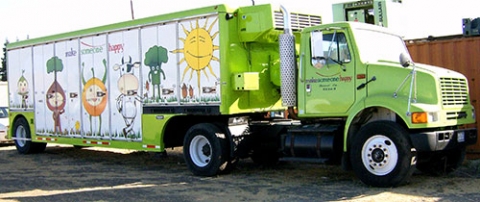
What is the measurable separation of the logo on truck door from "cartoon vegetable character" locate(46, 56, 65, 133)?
4385mm

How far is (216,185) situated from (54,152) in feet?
26.8

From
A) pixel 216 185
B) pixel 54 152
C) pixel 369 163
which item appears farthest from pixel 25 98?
pixel 369 163

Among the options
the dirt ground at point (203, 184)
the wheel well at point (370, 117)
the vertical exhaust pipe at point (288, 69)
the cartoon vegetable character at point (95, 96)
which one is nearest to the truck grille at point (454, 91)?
the wheel well at point (370, 117)

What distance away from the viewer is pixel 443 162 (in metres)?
9.98

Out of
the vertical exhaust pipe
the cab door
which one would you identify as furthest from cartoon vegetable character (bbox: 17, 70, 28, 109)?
the cab door

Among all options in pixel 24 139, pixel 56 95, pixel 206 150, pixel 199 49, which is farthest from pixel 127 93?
pixel 24 139

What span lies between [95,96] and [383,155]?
695 cm

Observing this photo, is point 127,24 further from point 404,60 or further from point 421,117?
point 421,117

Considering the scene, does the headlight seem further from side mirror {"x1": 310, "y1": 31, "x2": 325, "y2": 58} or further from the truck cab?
side mirror {"x1": 310, "y1": 31, "x2": 325, "y2": 58}

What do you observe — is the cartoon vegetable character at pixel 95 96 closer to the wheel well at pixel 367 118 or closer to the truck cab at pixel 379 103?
the truck cab at pixel 379 103

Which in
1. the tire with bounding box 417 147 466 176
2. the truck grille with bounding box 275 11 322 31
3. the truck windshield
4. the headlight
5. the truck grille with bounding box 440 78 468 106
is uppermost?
the truck grille with bounding box 275 11 322 31

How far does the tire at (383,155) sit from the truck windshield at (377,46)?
1155 mm

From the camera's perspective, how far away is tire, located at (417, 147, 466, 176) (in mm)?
9794

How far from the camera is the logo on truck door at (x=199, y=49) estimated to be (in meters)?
10.6
